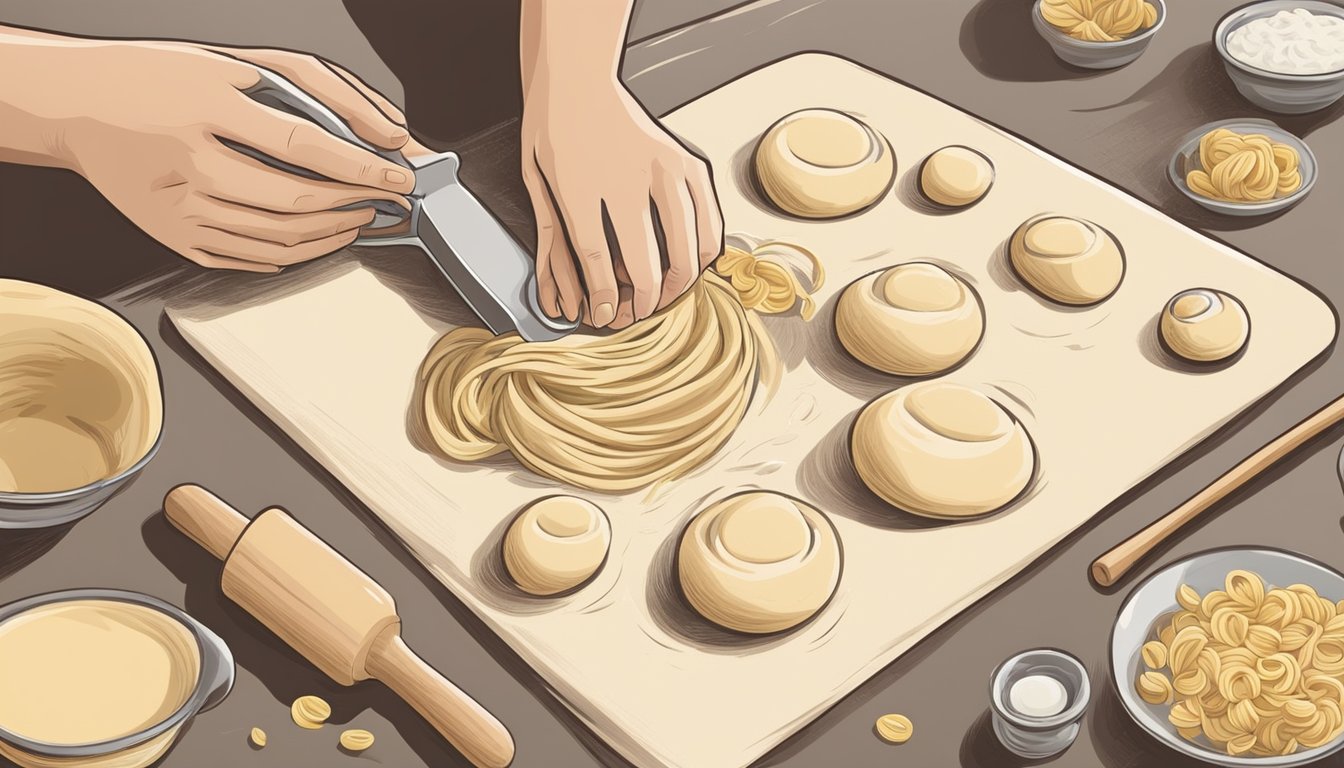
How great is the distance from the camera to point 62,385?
1.45 metres

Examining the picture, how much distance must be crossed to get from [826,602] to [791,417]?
9.3 inches

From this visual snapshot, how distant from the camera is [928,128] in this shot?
1.85 meters

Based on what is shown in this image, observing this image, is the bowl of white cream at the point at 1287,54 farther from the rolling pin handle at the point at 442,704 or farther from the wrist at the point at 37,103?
the wrist at the point at 37,103

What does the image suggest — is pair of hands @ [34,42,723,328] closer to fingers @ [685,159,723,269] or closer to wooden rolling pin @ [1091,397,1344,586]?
fingers @ [685,159,723,269]

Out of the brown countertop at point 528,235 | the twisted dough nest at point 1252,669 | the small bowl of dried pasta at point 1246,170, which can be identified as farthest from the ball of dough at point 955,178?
the twisted dough nest at point 1252,669

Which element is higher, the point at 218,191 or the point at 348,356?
the point at 218,191

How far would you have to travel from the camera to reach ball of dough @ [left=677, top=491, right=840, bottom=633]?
1345 millimetres

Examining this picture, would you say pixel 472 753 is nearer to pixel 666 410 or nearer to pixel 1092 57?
pixel 666 410

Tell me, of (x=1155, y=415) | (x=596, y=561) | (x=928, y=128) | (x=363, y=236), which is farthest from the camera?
(x=928, y=128)

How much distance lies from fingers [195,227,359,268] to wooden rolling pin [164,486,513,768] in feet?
1.25

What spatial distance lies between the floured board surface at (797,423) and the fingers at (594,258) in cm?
17

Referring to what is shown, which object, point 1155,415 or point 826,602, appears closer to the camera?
point 826,602

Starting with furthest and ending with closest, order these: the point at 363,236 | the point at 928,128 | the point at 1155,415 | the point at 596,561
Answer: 1. the point at 928,128
2. the point at 363,236
3. the point at 1155,415
4. the point at 596,561

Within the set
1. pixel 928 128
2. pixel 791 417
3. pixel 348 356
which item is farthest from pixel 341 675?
pixel 928 128
